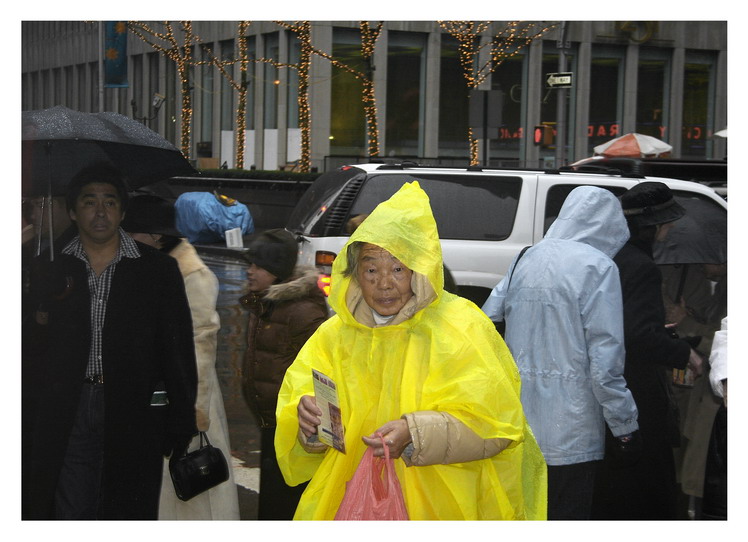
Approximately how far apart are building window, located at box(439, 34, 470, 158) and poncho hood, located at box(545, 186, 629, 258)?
8014 mm

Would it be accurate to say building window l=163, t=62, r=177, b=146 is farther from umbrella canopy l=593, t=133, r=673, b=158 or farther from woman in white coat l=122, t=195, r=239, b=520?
umbrella canopy l=593, t=133, r=673, b=158

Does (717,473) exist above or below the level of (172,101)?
below

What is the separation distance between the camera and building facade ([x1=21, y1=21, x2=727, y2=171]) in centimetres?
622

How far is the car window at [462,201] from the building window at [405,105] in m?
7.73

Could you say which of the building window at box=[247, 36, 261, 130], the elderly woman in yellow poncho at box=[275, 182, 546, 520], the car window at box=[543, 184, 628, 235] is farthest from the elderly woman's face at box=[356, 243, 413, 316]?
the car window at box=[543, 184, 628, 235]

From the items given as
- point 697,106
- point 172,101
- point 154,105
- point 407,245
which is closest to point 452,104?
point 697,106

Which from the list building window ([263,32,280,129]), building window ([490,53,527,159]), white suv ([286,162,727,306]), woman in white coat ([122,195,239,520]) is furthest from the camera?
building window ([490,53,527,159])

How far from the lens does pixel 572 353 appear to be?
455 cm

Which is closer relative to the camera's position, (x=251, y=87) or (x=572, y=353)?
(x=572, y=353)

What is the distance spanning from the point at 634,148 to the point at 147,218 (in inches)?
754

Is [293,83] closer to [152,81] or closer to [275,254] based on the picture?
[152,81]

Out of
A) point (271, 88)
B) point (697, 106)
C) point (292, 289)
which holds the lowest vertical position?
point (292, 289)

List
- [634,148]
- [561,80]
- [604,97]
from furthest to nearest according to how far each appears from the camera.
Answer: [604,97] → [634,148] → [561,80]

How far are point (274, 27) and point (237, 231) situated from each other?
6.76 ft
